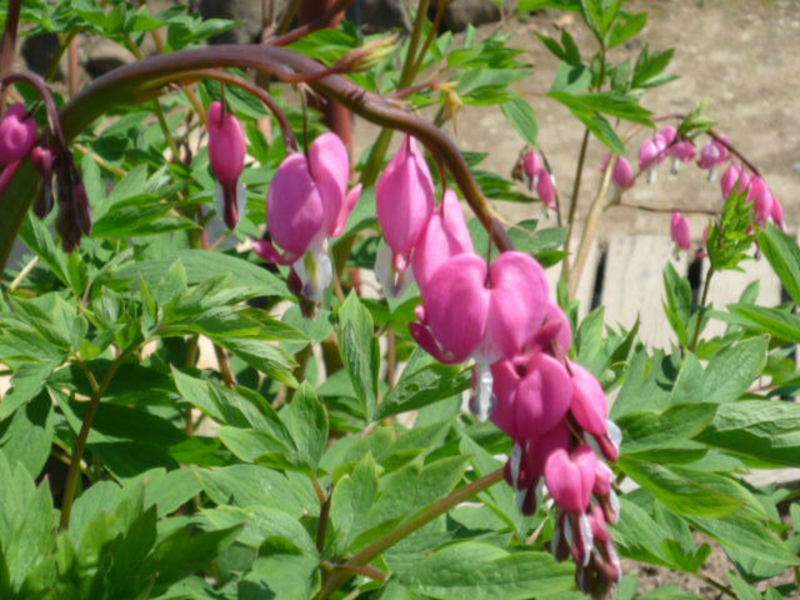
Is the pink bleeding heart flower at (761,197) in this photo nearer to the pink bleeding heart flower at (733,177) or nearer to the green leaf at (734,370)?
the pink bleeding heart flower at (733,177)

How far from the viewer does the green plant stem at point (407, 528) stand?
80cm

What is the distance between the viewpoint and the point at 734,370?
38.4 inches

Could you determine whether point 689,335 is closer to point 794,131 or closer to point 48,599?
point 48,599

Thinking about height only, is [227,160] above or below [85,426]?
above

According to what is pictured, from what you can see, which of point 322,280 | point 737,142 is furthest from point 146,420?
point 737,142

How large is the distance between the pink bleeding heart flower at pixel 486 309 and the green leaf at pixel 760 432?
297mm

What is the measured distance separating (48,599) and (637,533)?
0.49 metres

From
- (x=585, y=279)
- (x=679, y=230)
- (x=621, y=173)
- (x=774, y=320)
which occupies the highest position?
(x=774, y=320)

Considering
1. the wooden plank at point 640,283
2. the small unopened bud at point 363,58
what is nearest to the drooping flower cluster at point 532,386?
the small unopened bud at point 363,58

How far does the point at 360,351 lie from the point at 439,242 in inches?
13.2

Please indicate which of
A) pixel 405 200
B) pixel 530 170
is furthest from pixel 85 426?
pixel 530 170

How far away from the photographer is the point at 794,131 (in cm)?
467

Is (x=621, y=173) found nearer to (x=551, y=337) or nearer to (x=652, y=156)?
(x=652, y=156)

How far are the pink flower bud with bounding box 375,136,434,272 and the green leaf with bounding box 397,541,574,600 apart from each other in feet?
0.82
